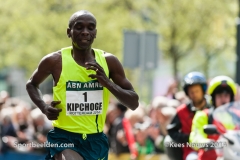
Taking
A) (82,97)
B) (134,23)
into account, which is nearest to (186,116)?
(82,97)

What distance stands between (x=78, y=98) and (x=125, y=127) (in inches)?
249

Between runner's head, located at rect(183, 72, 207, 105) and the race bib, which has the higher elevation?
runner's head, located at rect(183, 72, 207, 105)

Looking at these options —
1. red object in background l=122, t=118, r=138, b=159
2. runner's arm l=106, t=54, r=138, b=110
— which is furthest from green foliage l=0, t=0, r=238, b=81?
runner's arm l=106, t=54, r=138, b=110

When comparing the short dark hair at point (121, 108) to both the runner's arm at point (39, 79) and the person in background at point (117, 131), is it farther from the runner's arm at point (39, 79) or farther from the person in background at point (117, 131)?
the runner's arm at point (39, 79)

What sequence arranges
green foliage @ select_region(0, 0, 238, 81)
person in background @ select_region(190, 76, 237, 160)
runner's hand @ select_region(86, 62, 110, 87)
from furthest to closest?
green foliage @ select_region(0, 0, 238, 81) → person in background @ select_region(190, 76, 237, 160) → runner's hand @ select_region(86, 62, 110, 87)

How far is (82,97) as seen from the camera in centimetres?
725

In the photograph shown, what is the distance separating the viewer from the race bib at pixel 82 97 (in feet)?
23.6

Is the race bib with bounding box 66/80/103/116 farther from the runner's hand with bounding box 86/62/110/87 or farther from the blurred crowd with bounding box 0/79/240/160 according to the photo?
the blurred crowd with bounding box 0/79/240/160

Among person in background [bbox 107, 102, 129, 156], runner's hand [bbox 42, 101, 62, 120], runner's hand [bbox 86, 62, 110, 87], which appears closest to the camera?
runner's hand [bbox 86, 62, 110, 87]

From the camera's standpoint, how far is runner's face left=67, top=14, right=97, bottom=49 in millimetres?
7113

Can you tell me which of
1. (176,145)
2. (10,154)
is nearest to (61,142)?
(176,145)

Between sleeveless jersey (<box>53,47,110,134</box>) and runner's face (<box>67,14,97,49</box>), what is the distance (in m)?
0.22

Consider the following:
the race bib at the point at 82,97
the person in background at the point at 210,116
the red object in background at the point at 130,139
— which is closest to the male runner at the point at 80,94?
the race bib at the point at 82,97

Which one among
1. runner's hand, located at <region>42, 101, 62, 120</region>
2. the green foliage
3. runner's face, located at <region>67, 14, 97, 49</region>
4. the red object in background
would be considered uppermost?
the green foliage
